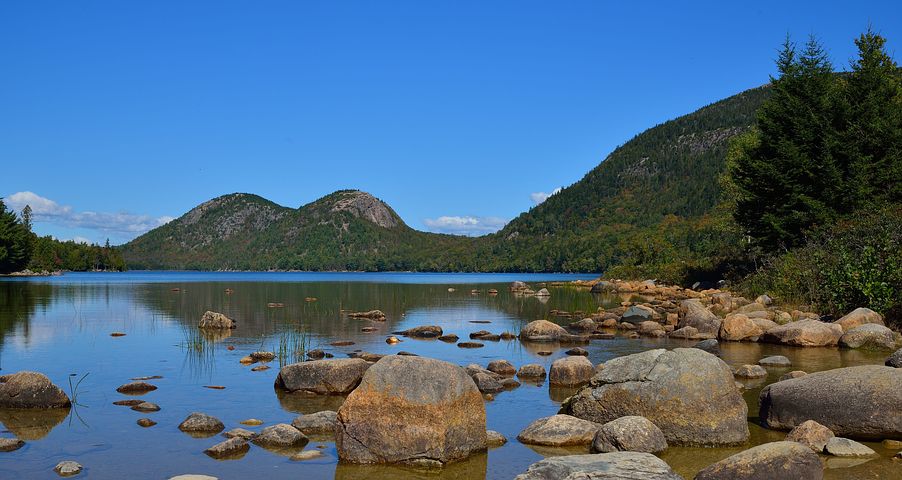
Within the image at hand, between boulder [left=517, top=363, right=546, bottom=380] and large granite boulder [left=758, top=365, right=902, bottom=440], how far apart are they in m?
7.06

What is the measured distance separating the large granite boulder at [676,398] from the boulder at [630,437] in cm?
72

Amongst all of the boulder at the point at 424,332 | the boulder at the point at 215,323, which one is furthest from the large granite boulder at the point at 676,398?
the boulder at the point at 215,323

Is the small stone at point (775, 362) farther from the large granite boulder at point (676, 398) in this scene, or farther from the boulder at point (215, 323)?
the boulder at point (215, 323)

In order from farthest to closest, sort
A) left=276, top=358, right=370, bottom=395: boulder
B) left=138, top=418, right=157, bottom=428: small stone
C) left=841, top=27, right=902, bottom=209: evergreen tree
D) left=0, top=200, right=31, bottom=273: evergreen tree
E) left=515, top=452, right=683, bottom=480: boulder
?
1. left=0, top=200, right=31, bottom=273: evergreen tree
2. left=841, top=27, right=902, bottom=209: evergreen tree
3. left=276, top=358, right=370, bottom=395: boulder
4. left=138, top=418, right=157, bottom=428: small stone
5. left=515, top=452, right=683, bottom=480: boulder

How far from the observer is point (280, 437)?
12797 millimetres

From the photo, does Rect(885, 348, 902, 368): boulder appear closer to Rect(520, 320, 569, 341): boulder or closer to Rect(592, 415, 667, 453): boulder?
Rect(592, 415, 667, 453): boulder

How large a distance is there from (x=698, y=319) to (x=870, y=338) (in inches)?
286

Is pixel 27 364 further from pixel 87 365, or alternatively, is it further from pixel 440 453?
pixel 440 453

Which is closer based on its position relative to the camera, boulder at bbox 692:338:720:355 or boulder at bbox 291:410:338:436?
boulder at bbox 291:410:338:436

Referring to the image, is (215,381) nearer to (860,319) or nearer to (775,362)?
(775,362)

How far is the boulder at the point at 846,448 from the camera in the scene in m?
11.9

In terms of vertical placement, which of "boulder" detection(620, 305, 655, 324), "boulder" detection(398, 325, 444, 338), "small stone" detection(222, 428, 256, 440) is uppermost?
"boulder" detection(620, 305, 655, 324)

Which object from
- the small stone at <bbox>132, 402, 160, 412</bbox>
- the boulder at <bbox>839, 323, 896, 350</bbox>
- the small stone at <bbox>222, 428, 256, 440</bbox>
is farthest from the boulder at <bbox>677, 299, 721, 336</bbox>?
the small stone at <bbox>132, 402, 160, 412</bbox>

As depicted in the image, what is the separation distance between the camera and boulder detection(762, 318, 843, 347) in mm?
25609
